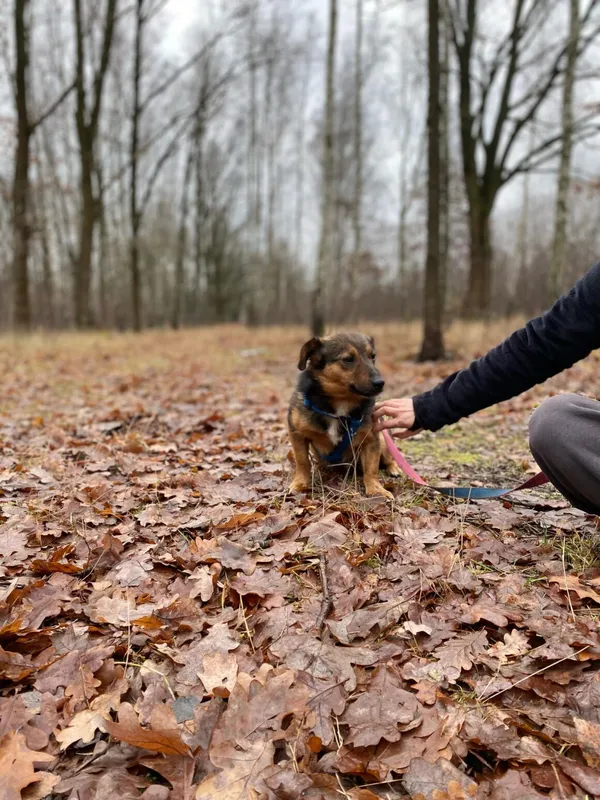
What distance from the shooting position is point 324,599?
2385 millimetres

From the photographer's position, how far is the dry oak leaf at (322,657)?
6.52ft

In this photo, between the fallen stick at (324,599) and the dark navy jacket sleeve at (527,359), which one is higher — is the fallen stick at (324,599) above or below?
below

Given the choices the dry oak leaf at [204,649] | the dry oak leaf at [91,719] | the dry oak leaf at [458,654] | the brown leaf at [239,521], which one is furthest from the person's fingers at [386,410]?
the dry oak leaf at [91,719]

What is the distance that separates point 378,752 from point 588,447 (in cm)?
159

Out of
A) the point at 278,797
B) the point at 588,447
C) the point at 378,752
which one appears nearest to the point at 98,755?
the point at 278,797

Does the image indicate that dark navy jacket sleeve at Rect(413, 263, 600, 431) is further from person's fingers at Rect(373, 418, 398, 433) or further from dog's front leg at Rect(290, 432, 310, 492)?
dog's front leg at Rect(290, 432, 310, 492)

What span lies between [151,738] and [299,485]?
2.09 m

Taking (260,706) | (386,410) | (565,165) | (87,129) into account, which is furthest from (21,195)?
(260,706)

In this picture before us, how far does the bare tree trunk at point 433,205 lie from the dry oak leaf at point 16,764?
960cm

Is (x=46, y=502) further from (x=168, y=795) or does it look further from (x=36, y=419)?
(x=36, y=419)

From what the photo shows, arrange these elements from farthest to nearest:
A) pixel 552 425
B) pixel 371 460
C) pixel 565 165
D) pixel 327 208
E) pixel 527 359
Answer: pixel 327 208, pixel 565 165, pixel 371 460, pixel 527 359, pixel 552 425

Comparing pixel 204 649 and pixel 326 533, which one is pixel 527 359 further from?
pixel 204 649

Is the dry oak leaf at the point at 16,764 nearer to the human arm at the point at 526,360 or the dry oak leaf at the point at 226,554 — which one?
the dry oak leaf at the point at 226,554

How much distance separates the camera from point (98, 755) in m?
1.72
